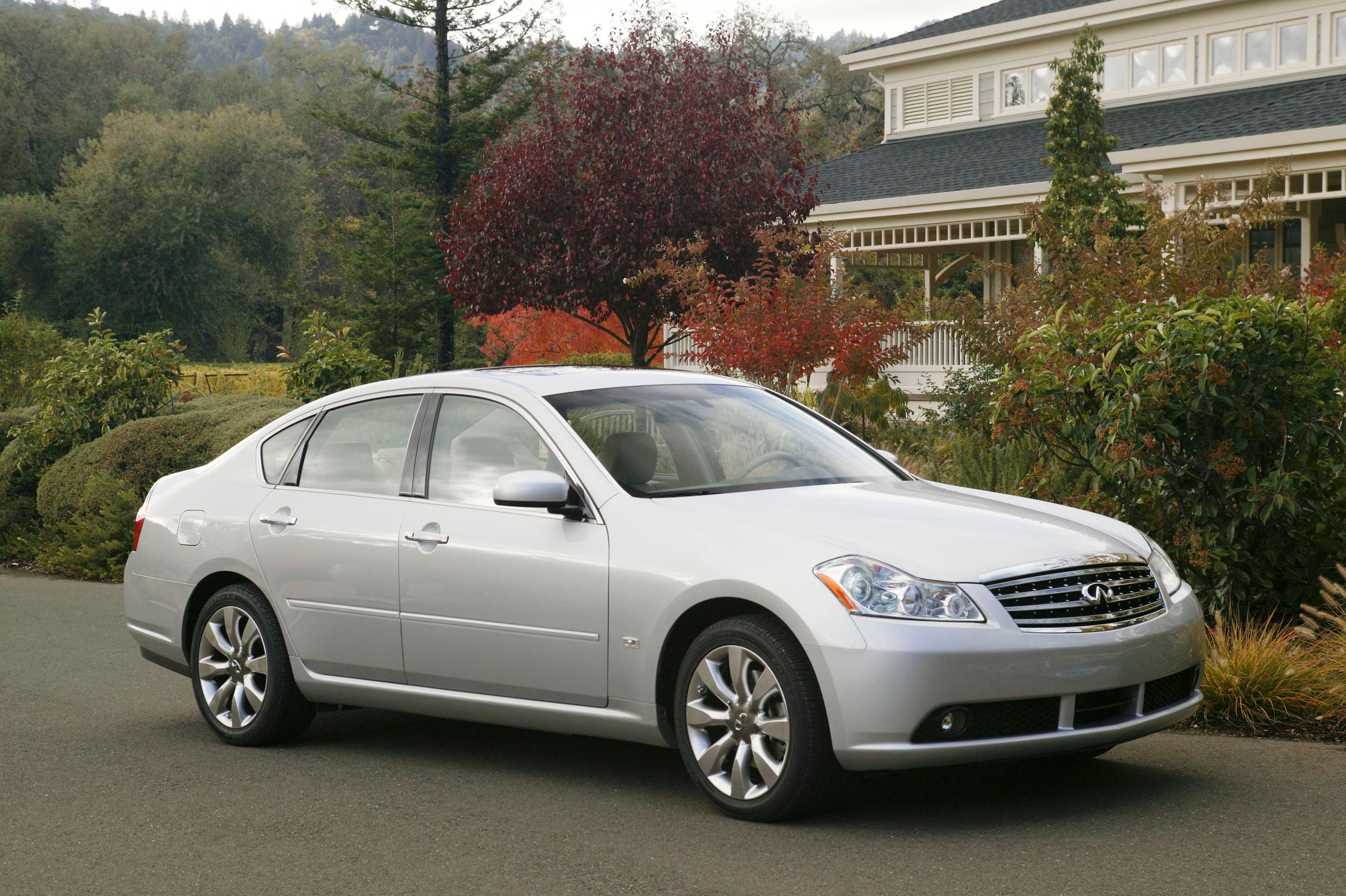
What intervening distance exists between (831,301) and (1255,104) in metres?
12.1

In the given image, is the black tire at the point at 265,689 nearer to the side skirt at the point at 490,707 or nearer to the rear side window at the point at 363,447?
the side skirt at the point at 490,707

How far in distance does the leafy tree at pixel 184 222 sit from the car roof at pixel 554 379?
4950 cm

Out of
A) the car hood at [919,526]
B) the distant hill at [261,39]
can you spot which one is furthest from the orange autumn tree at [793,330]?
the distant hill at [261,39]

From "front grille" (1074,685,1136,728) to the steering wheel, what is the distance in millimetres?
1702

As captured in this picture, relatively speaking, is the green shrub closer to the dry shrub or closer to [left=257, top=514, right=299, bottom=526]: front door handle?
[left=257, top=514, right=299, bottom=526]: front door handle

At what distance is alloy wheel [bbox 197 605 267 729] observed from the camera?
23.3 ft

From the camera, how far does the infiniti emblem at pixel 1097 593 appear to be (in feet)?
17.7

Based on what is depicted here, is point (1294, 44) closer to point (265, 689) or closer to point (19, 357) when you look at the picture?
point (19, 357)

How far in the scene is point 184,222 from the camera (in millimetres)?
53844

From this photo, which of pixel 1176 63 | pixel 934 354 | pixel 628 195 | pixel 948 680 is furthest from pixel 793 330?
pixel 1176 63

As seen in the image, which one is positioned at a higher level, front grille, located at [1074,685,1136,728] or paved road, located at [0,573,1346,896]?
front grille, located at [1074,685,1136,728]

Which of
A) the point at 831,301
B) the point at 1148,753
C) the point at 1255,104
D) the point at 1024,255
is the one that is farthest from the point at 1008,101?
the point at 1148,753

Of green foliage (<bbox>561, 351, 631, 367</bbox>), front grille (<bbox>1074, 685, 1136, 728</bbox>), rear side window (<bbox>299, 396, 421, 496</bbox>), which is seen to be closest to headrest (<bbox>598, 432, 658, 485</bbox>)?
rear side window (<bbox>299, 396, 421, 496</bbox>)

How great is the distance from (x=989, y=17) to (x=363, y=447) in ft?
84.8
